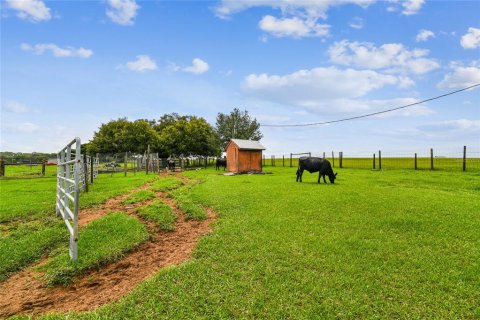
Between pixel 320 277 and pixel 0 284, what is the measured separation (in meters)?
4.98

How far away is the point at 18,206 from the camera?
10.2 m

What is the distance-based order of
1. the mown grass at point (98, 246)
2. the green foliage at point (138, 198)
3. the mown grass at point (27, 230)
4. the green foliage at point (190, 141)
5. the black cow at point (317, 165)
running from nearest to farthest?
the mown grass at point (98, 246) → the mown grass at point (27, 230) → the green foliage at point (138, 198) → the black cow at point (317, 165) → the green foliage at point (190, 141)

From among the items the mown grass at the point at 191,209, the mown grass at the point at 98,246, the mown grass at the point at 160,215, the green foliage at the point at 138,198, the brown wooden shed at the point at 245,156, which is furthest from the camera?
the brown wooden shed at the point at 245,156

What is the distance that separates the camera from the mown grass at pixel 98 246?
5020 millimetres

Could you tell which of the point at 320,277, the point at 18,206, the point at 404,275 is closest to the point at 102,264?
the point at 320,277

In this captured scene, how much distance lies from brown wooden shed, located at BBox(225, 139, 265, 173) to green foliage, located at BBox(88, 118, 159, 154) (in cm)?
2369

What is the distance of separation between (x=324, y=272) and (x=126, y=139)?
52.8 metres

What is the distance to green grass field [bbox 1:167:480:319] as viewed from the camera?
151 inches

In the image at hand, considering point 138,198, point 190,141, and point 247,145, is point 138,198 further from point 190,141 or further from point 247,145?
point 190,141

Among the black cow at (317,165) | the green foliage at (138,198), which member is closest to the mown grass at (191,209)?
the green foliage at (138,198)

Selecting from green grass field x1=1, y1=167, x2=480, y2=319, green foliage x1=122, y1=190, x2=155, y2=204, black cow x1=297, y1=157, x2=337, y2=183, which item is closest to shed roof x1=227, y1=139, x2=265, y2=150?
black cow x1=297, y1=157, x2=337, y2=183

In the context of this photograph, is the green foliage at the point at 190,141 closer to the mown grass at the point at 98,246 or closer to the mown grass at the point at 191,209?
the mown grass at the point at 191,209

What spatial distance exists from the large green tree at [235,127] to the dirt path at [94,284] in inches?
1702

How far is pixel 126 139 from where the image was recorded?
53.1 metres
